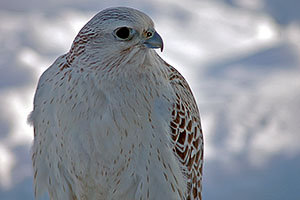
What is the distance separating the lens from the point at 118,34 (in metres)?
3.15

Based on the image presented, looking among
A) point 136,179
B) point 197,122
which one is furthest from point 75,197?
point 197,122

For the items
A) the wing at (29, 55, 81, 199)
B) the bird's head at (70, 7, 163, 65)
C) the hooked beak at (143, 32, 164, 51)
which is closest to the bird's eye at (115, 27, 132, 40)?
the bird's head at (70, 7, 163, 65)

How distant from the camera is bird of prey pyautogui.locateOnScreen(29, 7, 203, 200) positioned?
10.5ft

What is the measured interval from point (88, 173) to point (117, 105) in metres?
0.57

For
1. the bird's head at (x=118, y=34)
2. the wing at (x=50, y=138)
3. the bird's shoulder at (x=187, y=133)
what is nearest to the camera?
the bird's head at (x=118, y=34)

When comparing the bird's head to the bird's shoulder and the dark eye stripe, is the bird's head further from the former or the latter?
the bird's shoulder

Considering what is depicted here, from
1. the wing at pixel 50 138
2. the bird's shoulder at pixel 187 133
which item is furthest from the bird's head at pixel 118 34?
the bird's shoulder at pixel 187 133

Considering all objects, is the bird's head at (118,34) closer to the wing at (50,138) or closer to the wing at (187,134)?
the wing at (50,138)

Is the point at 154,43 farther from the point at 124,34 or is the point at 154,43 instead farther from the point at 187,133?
the point at 187,133

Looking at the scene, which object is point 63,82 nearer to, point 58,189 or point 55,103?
point 55,103

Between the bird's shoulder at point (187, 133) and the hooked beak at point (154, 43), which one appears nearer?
the hooked beak at point (154, 43)

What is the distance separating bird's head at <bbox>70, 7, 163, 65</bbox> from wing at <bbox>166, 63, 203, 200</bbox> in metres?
0.67

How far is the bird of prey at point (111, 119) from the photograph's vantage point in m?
3.21

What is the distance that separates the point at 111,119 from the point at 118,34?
63 centimetres
